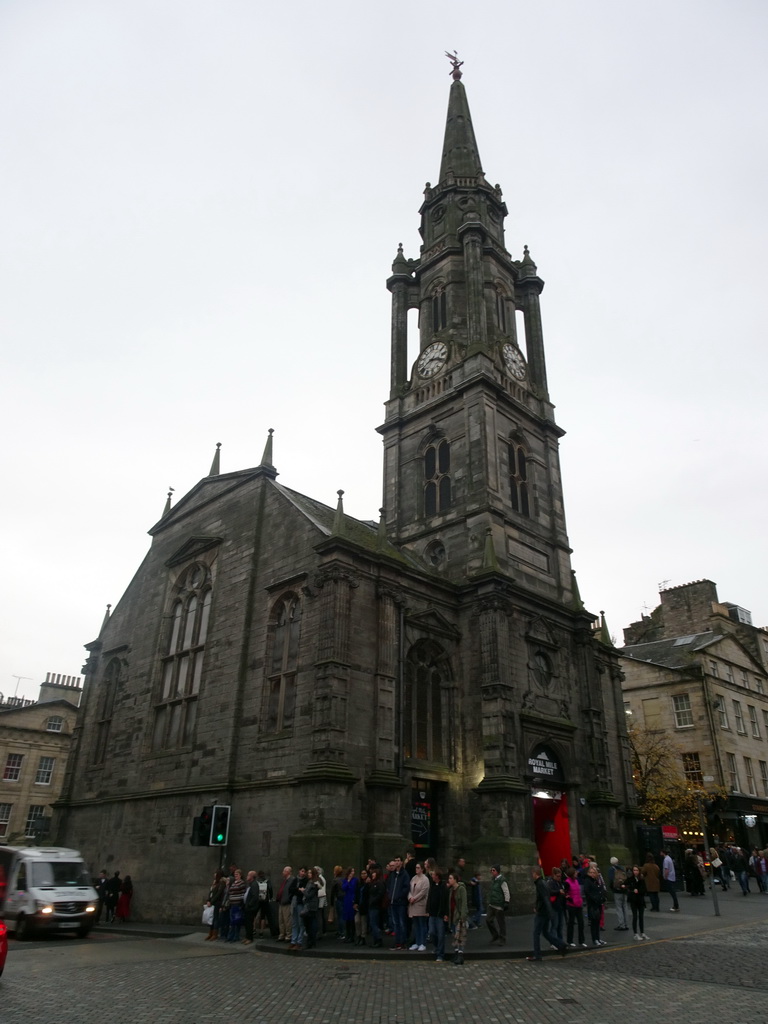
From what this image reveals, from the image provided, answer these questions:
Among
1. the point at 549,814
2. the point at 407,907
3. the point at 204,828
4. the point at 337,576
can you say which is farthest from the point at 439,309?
the point at 407,907

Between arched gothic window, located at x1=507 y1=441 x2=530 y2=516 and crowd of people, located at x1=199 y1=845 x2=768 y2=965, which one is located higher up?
arched gothic window, located at x1=507 y1=441 x2=530 y2=516

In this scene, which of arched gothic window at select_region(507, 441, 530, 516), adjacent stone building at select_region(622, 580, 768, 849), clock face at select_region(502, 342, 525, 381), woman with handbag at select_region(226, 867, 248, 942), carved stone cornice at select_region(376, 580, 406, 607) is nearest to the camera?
woman with handbag at select_region(226, 867, 248, 942)

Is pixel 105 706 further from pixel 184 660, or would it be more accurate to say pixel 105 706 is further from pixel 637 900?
pixel 637 900

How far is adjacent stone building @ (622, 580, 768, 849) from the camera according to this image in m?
44.7

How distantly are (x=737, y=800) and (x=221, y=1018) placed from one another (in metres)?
42.3

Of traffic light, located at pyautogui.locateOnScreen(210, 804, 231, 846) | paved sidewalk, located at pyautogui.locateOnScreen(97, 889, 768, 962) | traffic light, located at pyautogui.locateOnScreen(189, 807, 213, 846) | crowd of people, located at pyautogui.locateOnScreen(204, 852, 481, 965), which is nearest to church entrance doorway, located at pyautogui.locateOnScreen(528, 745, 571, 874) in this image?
paved sidewalk, located at pyautogui.locateOnScreen(97, 889, 768, 962)

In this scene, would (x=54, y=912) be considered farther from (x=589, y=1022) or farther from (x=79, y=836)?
(x=589, y=1022)

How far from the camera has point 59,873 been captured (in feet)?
67.2

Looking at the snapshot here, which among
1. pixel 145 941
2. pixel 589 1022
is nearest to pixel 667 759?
pixel 145 941

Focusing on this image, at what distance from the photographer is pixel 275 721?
24234mm

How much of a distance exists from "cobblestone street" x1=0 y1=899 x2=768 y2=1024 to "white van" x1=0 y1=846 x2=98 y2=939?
2.59m

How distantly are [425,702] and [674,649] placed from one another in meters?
30.7

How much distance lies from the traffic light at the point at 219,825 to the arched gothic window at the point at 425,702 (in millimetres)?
6443

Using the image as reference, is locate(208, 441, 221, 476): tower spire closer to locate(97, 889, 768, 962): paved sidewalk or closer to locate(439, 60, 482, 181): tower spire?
locate(97, 889, 768, 962): paved sidewalk
